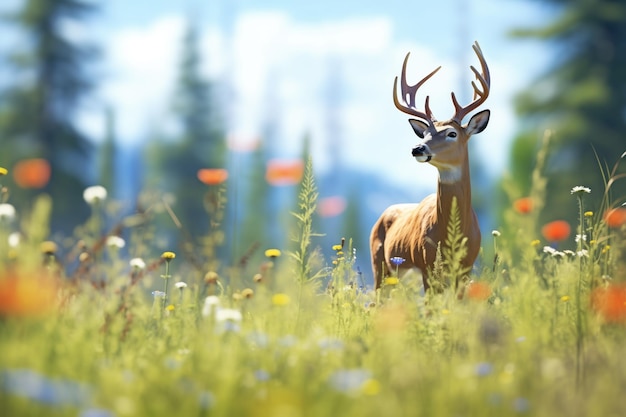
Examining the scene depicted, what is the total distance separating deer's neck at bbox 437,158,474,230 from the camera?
5301 millimetres

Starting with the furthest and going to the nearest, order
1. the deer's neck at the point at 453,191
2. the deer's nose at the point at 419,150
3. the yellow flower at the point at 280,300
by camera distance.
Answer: the deer's neck at the point at 453,191, the deer's nose at the point at 419,150, the yellow flower at the point at 280,300

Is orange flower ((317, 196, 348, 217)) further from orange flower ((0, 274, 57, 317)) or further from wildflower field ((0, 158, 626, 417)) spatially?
orange flower ((0, 274, 57, 317))

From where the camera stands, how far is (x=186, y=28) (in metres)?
28.9

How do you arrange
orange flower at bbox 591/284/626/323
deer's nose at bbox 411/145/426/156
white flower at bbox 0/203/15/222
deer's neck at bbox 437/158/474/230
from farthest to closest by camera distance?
deer's neck at bbox 437/158/474/230, deer's nose at bbox 411/145/426/156, orange flower at bbox 591/284/626/323, white flower at bbox 0/203/15/222

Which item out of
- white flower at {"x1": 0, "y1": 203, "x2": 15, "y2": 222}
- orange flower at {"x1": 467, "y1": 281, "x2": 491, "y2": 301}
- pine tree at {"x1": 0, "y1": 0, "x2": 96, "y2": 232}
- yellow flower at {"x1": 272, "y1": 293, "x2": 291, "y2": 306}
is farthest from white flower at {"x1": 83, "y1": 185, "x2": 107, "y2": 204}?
pine tree at {"x1": 0, "y1": 0, "x2": 96, "y2": 232}

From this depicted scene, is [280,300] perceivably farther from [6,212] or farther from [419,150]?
[419,150]

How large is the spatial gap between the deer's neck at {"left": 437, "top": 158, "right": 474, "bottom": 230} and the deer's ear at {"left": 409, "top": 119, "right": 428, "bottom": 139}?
35cm

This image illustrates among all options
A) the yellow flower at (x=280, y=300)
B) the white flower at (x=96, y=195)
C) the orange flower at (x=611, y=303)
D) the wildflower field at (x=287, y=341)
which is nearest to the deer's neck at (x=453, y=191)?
the wildflower field at (x=287, y=341)

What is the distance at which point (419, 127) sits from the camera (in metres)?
5.63

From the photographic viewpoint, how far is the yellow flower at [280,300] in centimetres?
343

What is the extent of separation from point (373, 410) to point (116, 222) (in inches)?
60.8

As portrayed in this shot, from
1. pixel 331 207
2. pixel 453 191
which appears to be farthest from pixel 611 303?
pixel 331 207

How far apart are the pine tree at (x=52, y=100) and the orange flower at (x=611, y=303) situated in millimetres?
19365

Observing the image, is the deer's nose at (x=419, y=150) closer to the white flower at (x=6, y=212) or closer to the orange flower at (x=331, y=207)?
the orange flower at (x=331, y=207)
